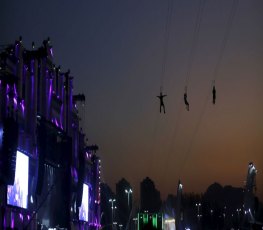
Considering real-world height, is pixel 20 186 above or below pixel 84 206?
below

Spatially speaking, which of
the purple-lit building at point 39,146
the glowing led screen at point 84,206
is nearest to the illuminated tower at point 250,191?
the purple-lit building at point 39,146

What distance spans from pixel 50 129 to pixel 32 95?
6.57 meters

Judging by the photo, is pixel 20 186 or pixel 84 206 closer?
pixel 20 186

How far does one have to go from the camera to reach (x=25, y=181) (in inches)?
1465

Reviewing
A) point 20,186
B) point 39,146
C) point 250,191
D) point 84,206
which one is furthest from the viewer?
point 84,206

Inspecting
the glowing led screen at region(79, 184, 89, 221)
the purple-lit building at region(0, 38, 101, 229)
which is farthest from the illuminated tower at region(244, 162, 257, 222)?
the glowing led screen at region(79, 184, 89, 221)

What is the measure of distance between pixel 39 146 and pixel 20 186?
4.36 m

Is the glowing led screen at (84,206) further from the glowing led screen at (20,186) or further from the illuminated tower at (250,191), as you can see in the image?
the glowing led screen at (20,186)

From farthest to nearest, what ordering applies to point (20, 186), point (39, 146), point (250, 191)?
1. point (250, 191)
2. point (39, 146)
3. point (20, 186)

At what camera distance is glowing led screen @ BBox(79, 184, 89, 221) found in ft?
179

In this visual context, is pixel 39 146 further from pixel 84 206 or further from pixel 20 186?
pixel 84 206

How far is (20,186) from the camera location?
36.2 meters

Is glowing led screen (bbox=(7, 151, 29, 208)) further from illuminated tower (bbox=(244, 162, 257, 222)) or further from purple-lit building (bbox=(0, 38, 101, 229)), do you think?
illuminated tower (bbox=(244, 162, 257, 222))

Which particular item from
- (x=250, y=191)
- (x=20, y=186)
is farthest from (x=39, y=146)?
(x=250, y=191)
